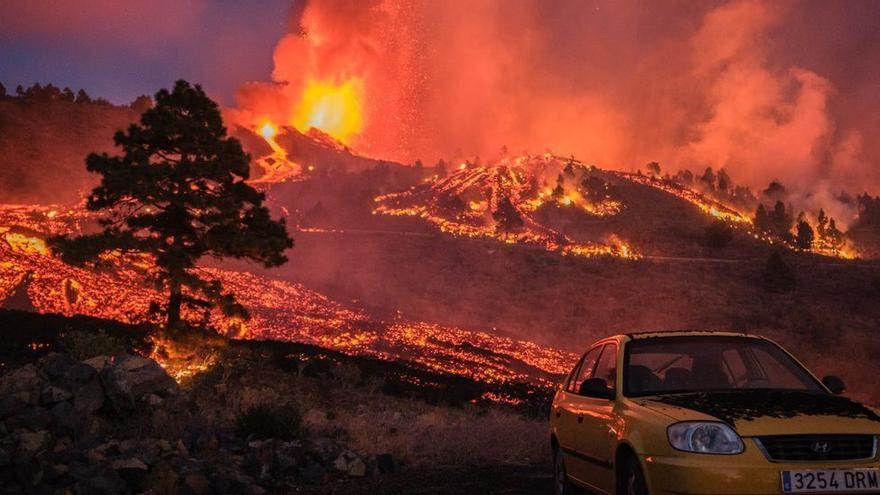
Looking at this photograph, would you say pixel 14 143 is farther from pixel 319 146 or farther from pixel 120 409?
pixel 120 409

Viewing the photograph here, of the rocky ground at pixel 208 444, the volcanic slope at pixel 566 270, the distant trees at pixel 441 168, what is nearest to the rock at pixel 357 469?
the rocky ground at pixel 208 444

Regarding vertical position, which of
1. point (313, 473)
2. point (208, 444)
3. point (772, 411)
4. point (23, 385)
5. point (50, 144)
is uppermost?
point (50, 144)

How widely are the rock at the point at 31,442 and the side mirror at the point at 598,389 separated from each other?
617cm

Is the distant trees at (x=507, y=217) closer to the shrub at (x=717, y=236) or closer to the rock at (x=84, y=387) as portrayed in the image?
the shrub at (x=717, y=236)

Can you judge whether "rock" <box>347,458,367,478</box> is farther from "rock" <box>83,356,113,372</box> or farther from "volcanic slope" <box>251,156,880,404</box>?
"volcanic slope" <box>251,156,880,404</box>

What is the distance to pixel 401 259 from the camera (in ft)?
272

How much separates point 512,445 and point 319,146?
175 metres

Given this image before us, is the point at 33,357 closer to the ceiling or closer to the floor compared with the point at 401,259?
closer to the floor

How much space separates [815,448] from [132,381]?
11795mm

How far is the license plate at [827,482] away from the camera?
517 cm

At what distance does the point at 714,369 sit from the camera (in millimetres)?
7031

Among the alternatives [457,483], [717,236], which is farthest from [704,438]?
[717,236]

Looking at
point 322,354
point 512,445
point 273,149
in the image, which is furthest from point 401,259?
point 273,149

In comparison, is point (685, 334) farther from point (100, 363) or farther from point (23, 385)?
point (100, 363)
